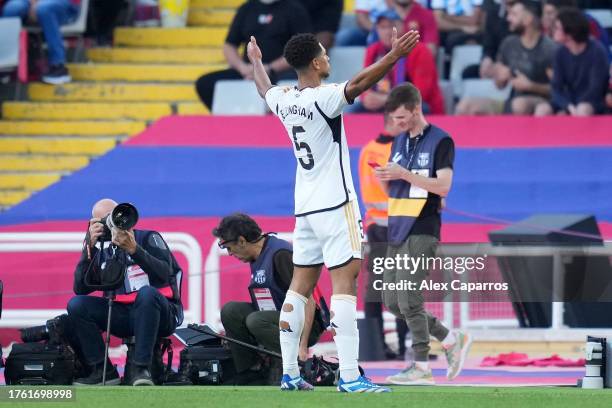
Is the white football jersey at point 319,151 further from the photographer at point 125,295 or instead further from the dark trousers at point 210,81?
the dark trousers at point 210,81

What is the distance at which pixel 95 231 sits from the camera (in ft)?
34.6

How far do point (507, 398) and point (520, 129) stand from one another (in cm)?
615

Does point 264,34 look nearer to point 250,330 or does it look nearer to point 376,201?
point 376,201

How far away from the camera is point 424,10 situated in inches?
613

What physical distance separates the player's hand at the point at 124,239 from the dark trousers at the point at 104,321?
0.28 m

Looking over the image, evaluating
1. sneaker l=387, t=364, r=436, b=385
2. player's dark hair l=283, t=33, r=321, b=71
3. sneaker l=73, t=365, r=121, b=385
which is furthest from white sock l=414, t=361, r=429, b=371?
player's dark hair l=283, t=33, r=321, b=71

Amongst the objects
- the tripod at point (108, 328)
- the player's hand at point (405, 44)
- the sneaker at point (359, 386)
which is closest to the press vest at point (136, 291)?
the tripod at point (108, 328)

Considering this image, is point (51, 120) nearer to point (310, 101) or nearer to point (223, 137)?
point (223, 137)

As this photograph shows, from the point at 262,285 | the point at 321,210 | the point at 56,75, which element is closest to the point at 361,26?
the point at 56,75

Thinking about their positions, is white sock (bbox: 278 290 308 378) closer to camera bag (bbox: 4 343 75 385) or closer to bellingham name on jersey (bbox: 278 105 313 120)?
bellingham name on jersey (bbox: 278 105 313 120)

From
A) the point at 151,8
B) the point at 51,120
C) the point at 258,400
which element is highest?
the point at 151,8

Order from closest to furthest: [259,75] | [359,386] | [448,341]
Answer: [359,386] < [259,75] < [448,341]

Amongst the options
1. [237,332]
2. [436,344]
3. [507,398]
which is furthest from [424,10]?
[507,398]

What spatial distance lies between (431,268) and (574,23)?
434 cm
